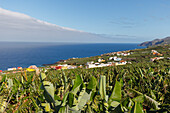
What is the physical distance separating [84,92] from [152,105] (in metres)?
1.06

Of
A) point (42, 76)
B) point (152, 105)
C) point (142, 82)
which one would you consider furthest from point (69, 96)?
point (142, 82)

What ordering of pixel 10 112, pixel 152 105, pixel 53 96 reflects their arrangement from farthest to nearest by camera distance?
pixel 10 112
pixel 152 105
pixel 53 96

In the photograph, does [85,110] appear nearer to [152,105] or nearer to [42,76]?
[42,76]

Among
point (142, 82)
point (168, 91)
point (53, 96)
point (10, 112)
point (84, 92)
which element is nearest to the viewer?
point (53, 96)

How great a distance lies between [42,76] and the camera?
140cm

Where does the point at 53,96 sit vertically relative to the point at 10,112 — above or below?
above

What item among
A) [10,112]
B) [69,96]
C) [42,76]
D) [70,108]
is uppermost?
[42,76]

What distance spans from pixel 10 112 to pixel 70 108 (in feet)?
4.96

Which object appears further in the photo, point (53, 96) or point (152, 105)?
point (152, 105)

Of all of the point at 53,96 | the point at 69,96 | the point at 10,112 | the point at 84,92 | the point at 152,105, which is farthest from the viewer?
the point at 10,112

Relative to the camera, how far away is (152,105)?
5.65 ft

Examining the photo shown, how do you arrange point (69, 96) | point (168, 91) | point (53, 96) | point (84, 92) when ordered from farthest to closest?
1. point (168, 91)
2. point (84, 92)
3. point (53, 96)
4. point (69, 96)

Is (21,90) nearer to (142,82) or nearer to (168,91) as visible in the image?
(142,82)

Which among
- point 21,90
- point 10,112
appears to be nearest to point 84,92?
point 10,112
